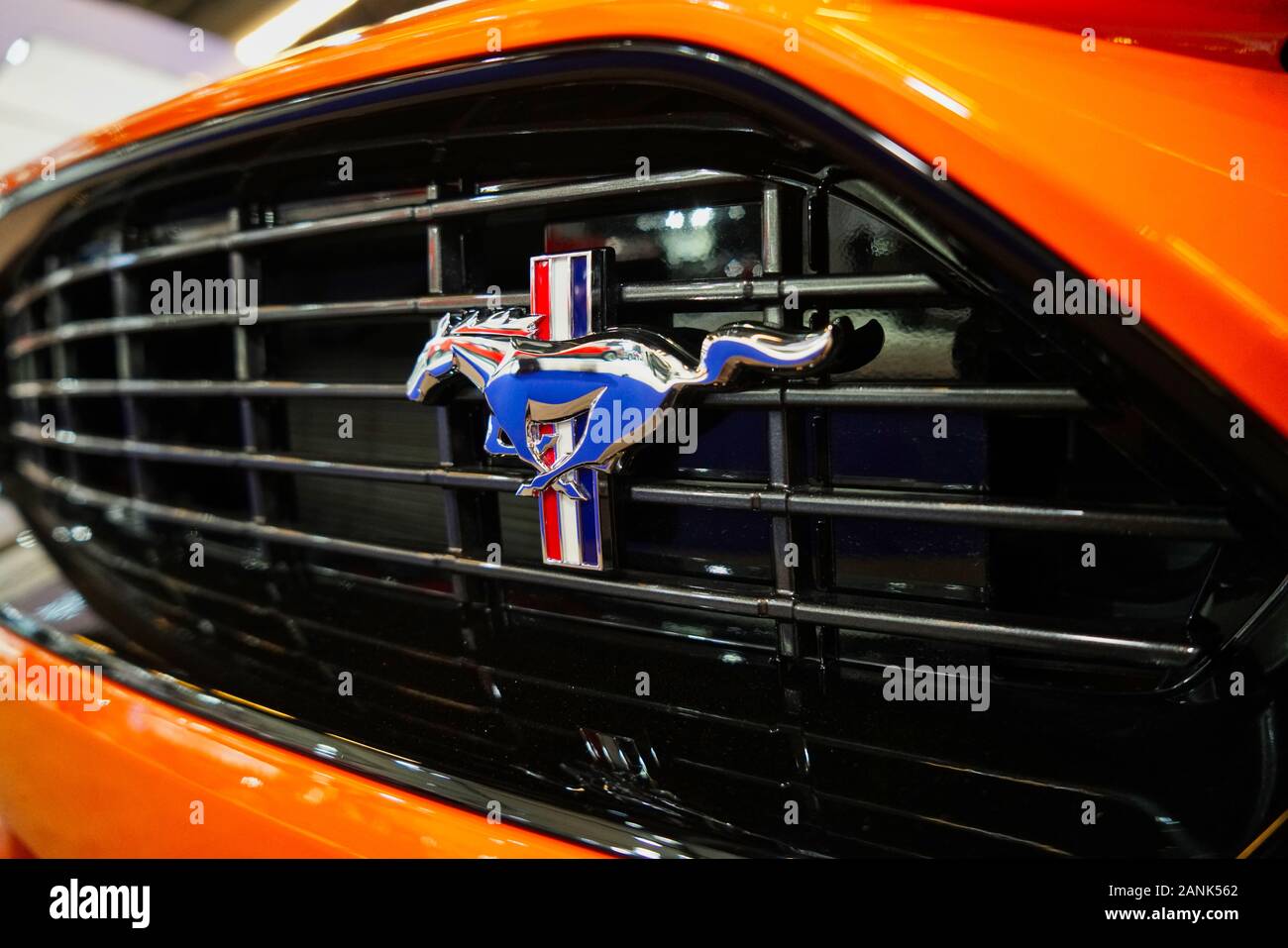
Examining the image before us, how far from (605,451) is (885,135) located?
483 mm

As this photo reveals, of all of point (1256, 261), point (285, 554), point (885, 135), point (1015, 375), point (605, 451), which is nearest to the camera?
point (1256, 261)

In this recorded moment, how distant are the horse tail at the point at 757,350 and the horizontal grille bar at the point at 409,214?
0.64 ft

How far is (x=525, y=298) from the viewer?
1.24 meters

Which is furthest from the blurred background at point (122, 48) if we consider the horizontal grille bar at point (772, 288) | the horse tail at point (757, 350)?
the horse tail at point (757, 350)

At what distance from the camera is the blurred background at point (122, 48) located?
2295 millimetres

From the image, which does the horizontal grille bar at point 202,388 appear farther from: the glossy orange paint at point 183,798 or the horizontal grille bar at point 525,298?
the glossy orange paint at point 183,798

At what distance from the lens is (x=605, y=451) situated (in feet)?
3.76

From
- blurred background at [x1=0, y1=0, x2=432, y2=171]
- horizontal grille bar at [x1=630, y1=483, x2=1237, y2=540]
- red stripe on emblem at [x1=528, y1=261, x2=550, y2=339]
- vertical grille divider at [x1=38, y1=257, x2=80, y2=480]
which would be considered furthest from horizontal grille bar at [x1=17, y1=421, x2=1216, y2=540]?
vertical grille divider at [x1=38, y1=257, x2=80, y2=480]

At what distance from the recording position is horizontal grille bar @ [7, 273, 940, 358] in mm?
1006

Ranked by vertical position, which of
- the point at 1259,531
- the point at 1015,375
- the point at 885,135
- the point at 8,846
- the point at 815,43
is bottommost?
the point at 8,846

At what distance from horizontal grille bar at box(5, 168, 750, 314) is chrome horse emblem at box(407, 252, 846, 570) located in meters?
0.09

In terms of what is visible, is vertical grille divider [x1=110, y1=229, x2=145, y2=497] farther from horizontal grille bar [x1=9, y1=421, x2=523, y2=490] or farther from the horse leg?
the horse leg
